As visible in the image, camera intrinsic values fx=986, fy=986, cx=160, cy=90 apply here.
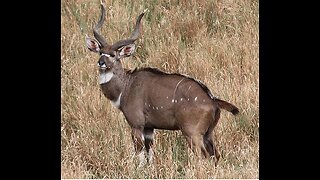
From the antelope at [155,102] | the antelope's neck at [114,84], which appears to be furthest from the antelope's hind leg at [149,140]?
the antelope's neck at [114,84]

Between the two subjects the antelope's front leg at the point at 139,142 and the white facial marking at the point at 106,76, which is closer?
the antelope's front leg at the point at 139,142

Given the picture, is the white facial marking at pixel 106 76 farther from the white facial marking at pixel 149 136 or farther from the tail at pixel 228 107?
the tail at pixel 228 107

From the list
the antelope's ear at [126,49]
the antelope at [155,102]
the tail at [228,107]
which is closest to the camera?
the antelope at [155,102]

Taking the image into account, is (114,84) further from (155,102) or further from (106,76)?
(155,102)

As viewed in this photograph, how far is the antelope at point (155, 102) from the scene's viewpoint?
26.6ft

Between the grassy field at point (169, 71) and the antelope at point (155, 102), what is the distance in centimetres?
19

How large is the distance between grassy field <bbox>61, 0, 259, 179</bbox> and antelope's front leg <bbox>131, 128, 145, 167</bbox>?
6cm

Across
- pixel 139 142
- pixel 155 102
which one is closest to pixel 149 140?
pixel 139 142

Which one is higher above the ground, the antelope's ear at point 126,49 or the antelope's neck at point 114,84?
the antelope's ear at point 126,49

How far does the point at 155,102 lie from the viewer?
8.23 metres

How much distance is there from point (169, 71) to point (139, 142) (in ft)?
6.40

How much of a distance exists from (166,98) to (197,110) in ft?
0.97

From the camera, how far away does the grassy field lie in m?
8.38

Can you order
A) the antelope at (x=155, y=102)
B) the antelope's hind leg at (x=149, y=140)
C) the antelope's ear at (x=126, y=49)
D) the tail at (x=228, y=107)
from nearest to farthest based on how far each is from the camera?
the antelope at (x=155, y=102), the tail at (x=228, y=107), the antelope's hind leg at (x=149, y=140), the antelope's ear at (x=126, y=49)
